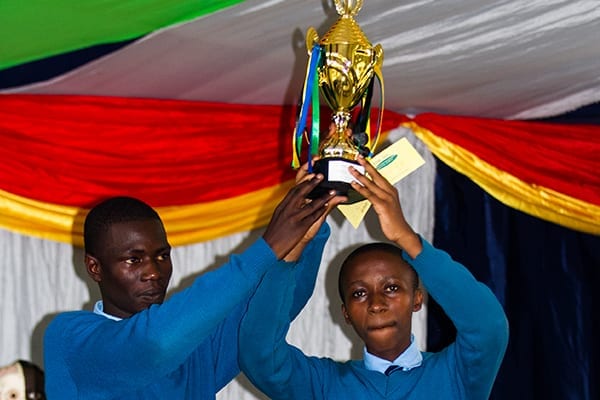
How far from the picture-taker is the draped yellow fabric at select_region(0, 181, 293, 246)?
3.16 m

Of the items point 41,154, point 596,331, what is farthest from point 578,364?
point 41,154

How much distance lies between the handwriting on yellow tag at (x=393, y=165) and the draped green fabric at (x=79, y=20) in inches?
24.1

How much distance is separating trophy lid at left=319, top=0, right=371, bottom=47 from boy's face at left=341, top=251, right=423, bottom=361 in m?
0.48

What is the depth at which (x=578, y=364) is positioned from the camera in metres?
3.78

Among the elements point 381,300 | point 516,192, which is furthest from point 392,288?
point 516,192

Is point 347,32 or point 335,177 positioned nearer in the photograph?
point 335,177

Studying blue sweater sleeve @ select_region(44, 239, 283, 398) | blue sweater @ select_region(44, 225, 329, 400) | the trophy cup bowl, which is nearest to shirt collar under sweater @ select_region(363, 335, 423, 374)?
blue sweater @ select_region(44, 225, 329, 400)

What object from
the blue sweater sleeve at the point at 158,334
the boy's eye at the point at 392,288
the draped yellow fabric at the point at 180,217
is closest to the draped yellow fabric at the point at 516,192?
the draped yellow fabric at the point at 180,217

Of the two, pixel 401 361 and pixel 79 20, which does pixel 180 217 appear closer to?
pixel 79 20

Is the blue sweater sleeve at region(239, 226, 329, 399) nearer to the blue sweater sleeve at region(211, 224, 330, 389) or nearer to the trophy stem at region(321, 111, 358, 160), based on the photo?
the blue sweater sleeve at region(211, 224, 330, 389)

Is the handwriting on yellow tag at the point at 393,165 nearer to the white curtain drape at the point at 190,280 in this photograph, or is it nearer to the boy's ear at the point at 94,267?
the boy's ear at the point at 94,267

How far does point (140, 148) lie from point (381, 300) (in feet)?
4.15

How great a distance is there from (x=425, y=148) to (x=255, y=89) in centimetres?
71

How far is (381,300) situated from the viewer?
90.8 inches
